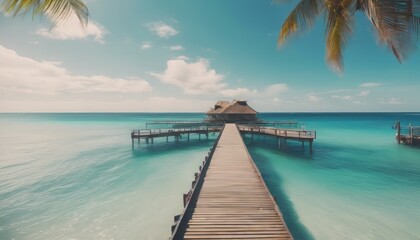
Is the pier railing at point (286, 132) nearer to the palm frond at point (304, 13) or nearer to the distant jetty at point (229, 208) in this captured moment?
the distant jetty at point (229, 208)

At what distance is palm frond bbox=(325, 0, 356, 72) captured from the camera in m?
4.75

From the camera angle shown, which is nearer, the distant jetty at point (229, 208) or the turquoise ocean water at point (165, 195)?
the distant jetty at point (229, 208)

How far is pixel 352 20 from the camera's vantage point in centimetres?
485

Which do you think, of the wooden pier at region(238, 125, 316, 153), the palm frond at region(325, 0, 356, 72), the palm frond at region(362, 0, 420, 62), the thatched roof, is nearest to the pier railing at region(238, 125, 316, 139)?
the wooden pier at region(238, 125, 316, 153)

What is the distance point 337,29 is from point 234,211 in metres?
5.50

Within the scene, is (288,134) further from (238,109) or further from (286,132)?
(238,109)

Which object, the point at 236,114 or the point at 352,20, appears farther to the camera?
the point at 236,114

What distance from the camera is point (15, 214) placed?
9.58 meters

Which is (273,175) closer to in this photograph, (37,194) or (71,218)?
(71,218)

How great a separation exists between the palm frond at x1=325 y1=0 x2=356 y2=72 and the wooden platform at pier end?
14.1 ft

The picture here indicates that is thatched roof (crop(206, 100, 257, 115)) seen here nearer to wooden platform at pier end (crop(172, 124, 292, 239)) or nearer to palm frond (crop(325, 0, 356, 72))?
wooden platform at pier end (crop(172, 124, 292, 239))

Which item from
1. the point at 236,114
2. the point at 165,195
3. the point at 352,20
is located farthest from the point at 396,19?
the point at 236,114

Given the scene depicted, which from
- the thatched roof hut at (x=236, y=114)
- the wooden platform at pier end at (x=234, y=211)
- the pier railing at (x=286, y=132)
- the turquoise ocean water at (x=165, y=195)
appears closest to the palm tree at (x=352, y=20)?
the wooden platform at pier end at (x=234, y=211)

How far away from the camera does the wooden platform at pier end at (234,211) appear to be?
16.6ft
